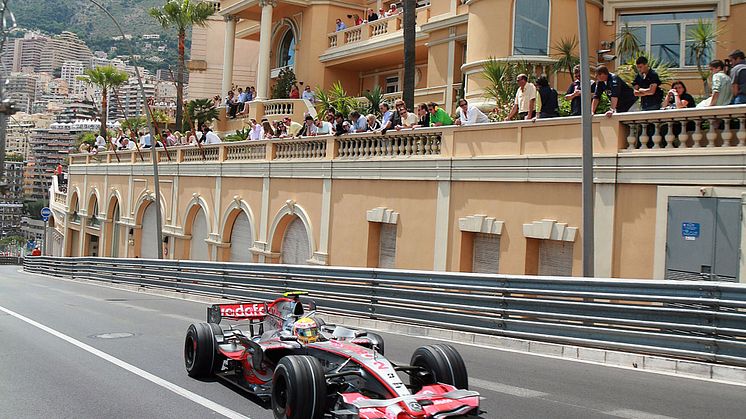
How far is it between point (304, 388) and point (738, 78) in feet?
29.3

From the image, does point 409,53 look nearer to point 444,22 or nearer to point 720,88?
point 444,22

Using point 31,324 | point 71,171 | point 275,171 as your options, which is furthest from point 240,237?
point 71,171

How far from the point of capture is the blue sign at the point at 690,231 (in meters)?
12.2

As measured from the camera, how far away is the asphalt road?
8102 mm

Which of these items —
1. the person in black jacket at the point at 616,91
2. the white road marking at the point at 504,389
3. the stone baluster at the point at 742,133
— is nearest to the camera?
the white road marking at the point at 504,389

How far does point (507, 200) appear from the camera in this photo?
51.4 feet

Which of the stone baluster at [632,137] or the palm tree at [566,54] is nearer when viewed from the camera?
the stone baluster at [632,137]

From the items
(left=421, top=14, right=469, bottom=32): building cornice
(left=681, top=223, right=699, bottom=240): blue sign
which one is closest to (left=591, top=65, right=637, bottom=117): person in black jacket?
(left=681, top=223, right=699, bottom=240): blue sign

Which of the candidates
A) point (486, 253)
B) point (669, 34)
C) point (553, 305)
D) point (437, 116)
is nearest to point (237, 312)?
point (553, 305)

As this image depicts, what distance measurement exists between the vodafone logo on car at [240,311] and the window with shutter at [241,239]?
15.7 meters

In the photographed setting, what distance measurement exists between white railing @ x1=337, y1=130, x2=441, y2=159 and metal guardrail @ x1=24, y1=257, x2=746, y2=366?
12.6 feet

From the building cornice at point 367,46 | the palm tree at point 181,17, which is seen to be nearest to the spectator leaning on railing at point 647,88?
the building cornice at point 367,46

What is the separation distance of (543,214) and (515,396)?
674 centimetres

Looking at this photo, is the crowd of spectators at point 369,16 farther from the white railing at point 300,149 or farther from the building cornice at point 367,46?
the white railing at point 300,149
